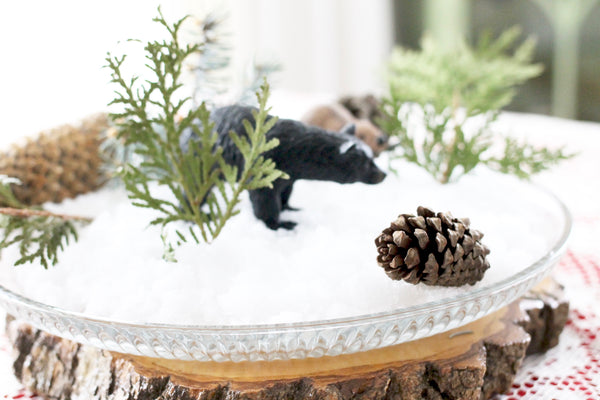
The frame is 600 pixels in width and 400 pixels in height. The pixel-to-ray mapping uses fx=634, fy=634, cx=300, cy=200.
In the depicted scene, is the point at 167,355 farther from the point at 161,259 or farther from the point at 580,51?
the point at 580,51

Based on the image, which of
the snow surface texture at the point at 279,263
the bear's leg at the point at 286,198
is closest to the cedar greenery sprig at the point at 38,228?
→ the snow surface texture at the point at 279,263

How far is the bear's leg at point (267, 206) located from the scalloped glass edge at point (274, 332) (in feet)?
0.64

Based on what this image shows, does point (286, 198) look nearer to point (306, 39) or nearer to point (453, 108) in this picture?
point (453, 108)

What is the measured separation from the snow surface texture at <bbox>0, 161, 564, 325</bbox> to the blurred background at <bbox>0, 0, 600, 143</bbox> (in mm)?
826

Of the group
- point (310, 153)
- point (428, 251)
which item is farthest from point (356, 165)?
point (428, 251)

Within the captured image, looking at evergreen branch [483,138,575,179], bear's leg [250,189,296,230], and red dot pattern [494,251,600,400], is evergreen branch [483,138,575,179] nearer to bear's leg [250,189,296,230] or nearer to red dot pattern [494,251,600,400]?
red dot pattern [494,251,600,400]

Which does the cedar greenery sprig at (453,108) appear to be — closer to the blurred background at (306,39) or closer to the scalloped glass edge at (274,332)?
the scalloped glass edge at (274,332)

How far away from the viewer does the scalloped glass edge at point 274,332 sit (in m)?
0.47

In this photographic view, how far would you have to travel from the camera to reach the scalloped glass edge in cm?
47

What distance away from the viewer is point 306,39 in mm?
2557

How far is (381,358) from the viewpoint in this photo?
0.55 metres

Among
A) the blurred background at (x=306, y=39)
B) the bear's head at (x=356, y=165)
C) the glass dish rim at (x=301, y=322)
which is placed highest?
the bear's head at (x=356, y=165)

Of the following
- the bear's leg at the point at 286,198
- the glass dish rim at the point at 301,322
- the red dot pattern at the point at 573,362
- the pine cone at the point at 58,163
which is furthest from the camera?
the pine cone at the point at 58,163

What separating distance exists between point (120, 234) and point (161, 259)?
0.10 metres
